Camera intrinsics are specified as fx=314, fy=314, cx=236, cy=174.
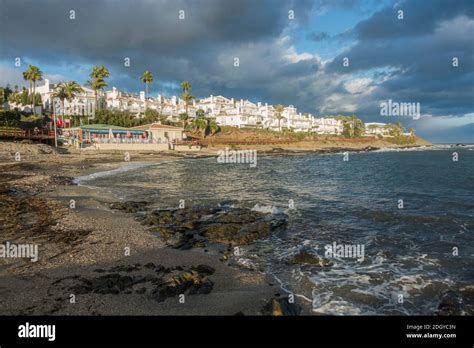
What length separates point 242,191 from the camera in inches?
988

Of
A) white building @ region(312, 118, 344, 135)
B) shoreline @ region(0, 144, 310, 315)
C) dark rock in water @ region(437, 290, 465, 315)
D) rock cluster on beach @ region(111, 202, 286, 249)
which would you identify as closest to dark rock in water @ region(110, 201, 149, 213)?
rock cluster on beach @ region(111, 202, 286, 249)

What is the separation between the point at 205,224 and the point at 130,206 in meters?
5.12

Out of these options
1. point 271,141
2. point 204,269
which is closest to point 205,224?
point 204,269

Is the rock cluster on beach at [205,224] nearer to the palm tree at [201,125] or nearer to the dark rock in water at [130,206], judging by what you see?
the dark rock in water at [130,206]

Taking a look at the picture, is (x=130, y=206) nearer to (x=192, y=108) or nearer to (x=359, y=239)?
(x=359, y=239)

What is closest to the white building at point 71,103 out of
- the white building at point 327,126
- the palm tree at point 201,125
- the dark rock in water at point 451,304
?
the palm tree at point 201,125

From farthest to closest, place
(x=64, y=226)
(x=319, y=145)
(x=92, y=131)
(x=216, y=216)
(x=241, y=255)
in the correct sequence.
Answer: (x=319, y=145), (x=92, y=131), (x=216, y=216), (x=64, y=226), (x=241, y=255)

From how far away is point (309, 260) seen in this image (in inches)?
402

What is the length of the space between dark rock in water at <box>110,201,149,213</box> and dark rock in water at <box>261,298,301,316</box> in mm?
11154
